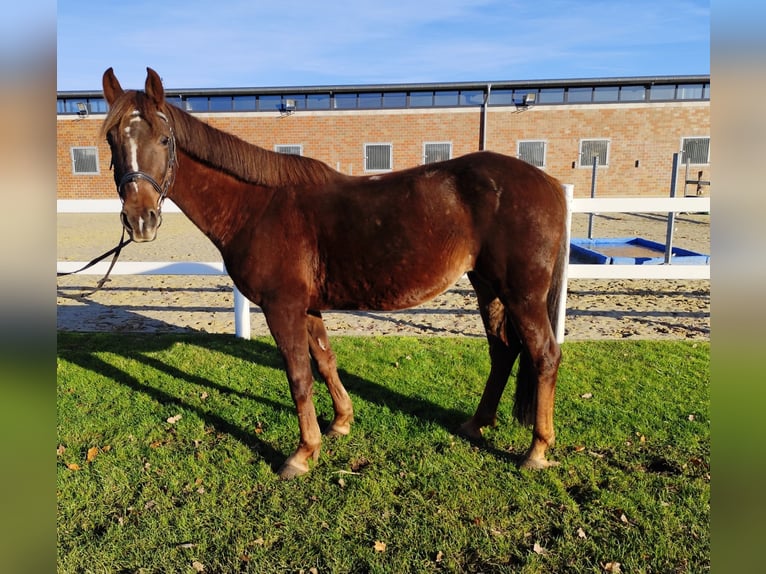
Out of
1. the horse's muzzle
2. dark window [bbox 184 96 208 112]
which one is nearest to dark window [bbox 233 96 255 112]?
dark window [bbox 184 96 208 112]

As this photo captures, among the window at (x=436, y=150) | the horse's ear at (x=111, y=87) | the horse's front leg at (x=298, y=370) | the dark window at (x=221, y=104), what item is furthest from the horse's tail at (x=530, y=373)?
the dark window at (x=221, y=104)

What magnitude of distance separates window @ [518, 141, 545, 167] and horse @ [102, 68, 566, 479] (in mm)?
21768

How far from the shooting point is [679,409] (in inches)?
145

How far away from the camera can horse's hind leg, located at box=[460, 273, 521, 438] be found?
3318 mm

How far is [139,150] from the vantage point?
2.53 meters

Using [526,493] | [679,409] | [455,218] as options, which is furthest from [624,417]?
[455,218]

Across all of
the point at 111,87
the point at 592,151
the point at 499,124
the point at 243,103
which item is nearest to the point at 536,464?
the point at 111,87

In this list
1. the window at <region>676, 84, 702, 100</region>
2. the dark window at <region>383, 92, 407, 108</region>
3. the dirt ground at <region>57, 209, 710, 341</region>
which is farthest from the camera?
the dark window at <region>383, 92, 407, 108</region>

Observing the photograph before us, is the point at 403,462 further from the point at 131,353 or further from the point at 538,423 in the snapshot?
the point at 131,353

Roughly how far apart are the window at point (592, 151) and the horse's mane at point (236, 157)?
75.2 feet

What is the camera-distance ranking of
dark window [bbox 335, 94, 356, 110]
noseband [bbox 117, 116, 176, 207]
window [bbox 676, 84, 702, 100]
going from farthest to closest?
dark window [bbox 335, 94, 356, 110], window [bbox 676, 84, 702, 100], noseband [bbox 117, 116, 176, 207]

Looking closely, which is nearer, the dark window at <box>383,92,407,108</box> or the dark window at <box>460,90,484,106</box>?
the dark window at <box>460,90,484,106</box>

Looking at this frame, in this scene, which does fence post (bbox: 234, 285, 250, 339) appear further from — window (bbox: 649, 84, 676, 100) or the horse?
window (bbox: 649, 84, 676, 100)

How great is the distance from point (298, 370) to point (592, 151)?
23743mm
